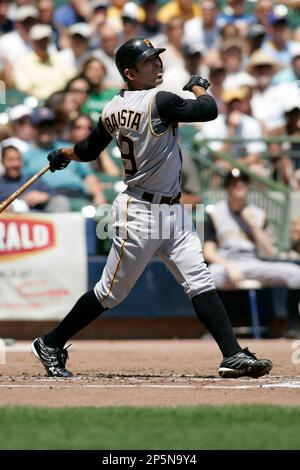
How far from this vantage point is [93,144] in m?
7.71

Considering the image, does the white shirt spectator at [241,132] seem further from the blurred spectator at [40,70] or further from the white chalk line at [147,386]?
the white chalk line at [147,386]

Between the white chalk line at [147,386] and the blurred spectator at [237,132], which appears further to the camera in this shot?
the blurred spectator at [237,132]

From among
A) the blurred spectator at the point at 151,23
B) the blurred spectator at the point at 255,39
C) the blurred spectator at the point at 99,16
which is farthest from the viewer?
the blurred spectator at the point at 151,23

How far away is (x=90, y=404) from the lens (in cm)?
646

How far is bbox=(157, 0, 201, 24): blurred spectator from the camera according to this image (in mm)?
16000

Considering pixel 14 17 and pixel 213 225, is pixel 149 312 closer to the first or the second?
pixel 213 225

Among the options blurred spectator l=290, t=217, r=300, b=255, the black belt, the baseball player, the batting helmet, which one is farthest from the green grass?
blurred spectator l=290, t=217, r=300, b=255

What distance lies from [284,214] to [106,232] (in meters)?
2.12

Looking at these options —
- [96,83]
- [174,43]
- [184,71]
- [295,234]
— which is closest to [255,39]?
[174,43]

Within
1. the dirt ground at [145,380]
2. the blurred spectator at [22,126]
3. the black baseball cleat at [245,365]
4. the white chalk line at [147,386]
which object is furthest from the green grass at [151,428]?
the blurred spectator at [22,126]

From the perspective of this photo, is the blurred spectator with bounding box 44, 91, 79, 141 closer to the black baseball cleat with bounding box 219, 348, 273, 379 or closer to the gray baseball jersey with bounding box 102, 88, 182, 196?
the gray baseball jersey with bounding box 102, 88, 182, 196

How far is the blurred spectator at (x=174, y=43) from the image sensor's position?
14.9m

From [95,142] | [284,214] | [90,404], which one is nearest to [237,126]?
[284,214]

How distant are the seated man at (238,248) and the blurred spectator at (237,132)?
1163mm
